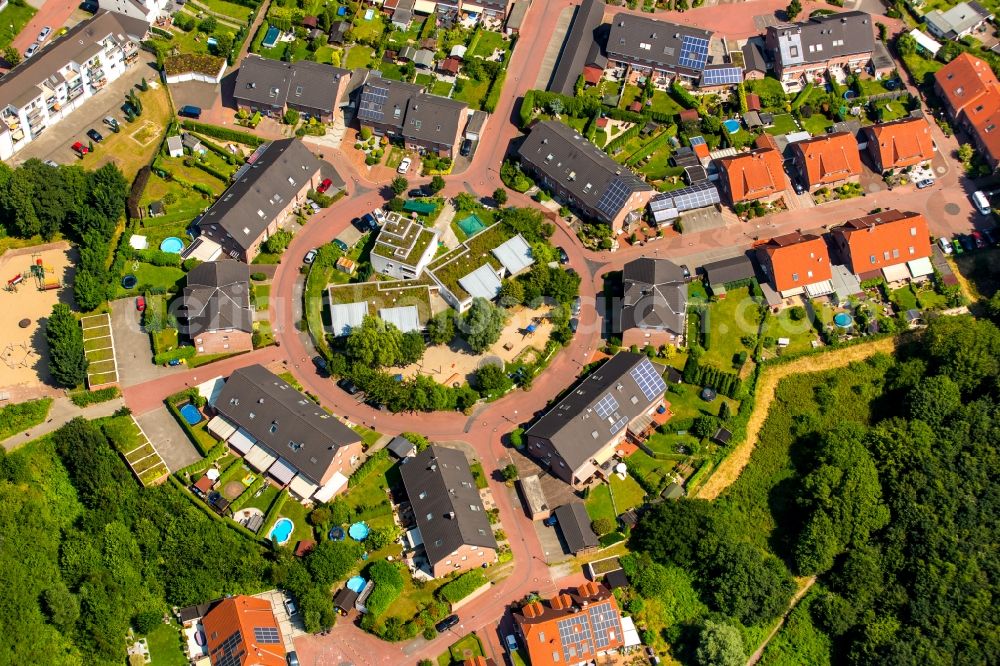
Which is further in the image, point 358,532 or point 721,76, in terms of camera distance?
point 721,76

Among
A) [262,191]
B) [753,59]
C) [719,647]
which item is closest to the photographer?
[719,647]

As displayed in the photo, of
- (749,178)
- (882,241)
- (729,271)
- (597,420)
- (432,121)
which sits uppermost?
(432,121)

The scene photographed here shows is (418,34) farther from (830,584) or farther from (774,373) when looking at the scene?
(830,584)

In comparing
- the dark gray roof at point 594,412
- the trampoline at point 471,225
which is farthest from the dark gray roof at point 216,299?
the dark gray roof at point 594,412

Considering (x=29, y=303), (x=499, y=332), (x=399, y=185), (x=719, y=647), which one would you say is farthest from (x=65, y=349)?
(x=719, y=647)

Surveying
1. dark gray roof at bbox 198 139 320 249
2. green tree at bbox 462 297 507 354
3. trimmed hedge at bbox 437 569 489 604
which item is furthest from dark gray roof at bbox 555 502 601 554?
dark gray roof at bbox 198 139 320 249

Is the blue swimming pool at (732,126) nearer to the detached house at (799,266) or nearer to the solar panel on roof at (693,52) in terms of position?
the solar panel on roof at (693,52)

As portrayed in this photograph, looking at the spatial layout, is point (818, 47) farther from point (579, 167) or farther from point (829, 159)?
point (579, 167)
